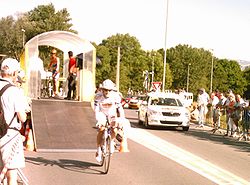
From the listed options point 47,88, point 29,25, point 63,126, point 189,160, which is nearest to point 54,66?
point 47,88

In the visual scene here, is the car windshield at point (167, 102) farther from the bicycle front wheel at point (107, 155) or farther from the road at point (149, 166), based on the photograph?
the bicycle front wheel at point (107, 155)

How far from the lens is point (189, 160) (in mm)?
11367

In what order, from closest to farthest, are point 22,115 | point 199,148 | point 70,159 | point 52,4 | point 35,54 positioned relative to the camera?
point 22,115
point 70,159
point 199,148
point 35,54
point 52,4

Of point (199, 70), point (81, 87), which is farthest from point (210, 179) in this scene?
point (199, 70)

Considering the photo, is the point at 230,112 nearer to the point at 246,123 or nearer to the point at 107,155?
the point at 246,123

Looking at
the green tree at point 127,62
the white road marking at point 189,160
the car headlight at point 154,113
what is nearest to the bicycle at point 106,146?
the white road marking at point 189,160

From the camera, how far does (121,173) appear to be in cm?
941

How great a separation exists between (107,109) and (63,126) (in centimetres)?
421

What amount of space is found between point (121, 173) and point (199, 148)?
5327 millimetres

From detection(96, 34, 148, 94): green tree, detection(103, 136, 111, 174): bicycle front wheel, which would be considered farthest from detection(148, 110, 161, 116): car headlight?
detection(96, 34, 148, 94): green tree

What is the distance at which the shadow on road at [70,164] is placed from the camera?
9.62 metres

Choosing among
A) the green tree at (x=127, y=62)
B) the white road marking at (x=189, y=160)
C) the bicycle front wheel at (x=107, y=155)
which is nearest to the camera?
the white road marking at (x=189, y=160)

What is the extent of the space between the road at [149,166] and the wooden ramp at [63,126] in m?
0.49

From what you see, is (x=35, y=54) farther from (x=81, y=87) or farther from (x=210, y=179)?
(x=210, y=179)
